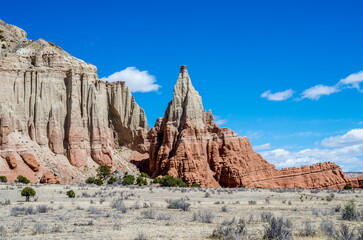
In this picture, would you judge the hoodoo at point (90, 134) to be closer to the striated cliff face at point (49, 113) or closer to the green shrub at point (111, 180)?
the striated cliff face at point (49, 113)

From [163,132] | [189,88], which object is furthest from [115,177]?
[189,88]

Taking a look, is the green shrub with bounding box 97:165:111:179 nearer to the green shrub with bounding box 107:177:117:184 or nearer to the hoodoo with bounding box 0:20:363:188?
the hoodoo with bounding box 0:20:363:188

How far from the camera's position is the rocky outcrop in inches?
2899

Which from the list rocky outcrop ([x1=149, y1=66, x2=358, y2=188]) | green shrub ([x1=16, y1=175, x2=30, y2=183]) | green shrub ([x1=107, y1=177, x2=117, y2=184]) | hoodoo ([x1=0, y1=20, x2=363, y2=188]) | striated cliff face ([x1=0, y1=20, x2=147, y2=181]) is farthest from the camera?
rocky outcrop ([x1=149, y1=66, x2=358, y2=188])

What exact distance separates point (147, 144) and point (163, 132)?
28.4 ft

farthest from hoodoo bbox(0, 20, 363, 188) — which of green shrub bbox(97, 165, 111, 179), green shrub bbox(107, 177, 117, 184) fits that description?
green shrub bbox(107, 177, 117, 184)

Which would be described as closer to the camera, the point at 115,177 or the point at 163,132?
the point at 115,177

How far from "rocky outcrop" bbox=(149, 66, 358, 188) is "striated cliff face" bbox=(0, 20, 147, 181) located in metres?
11.4

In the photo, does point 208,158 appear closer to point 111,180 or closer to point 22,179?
point 111,180

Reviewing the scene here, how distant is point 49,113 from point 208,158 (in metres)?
29.4

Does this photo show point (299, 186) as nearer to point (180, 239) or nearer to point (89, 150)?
point (89, 150)

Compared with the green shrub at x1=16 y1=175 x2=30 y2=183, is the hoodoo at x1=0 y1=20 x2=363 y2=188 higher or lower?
higher

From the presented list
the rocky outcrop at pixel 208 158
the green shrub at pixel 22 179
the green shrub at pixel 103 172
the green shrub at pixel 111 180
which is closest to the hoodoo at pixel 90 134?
the rocky outcrop at pixel 208 158

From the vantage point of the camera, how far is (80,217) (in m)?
18.9
